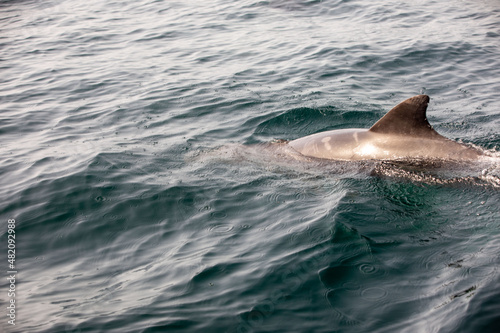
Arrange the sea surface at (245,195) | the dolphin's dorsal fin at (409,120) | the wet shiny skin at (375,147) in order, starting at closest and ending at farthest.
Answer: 1. the sea surface at (245,195)
2. the dolphin's dorsal fin at (409,120)
3. the wet shiny skin at (375,147)

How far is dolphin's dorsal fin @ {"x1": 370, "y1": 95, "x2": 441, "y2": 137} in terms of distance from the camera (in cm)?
674

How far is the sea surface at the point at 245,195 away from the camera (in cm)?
461

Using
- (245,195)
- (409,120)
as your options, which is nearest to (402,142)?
(409,120)

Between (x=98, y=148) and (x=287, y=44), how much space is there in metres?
8.86

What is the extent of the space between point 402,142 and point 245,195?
251cm

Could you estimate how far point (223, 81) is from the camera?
12891 mm

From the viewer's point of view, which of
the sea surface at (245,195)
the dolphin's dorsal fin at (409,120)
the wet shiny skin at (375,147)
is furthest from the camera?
the wet shiny skin at (375,147)

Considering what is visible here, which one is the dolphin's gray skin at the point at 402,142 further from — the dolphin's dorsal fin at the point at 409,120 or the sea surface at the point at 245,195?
the sea surface at the point at 245,195

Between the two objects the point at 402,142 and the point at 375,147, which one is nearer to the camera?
the point at 402,142

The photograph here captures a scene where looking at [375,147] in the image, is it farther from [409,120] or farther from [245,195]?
[245,195]

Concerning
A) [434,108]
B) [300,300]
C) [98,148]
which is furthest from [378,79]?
[300,300]

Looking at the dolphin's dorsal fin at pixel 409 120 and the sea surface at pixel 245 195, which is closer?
the sea surface at pixel 245 195

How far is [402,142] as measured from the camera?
707 cm

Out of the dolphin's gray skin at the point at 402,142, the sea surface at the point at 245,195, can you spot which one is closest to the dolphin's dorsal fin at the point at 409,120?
the dolphin's gray skin at the point at 402,142
